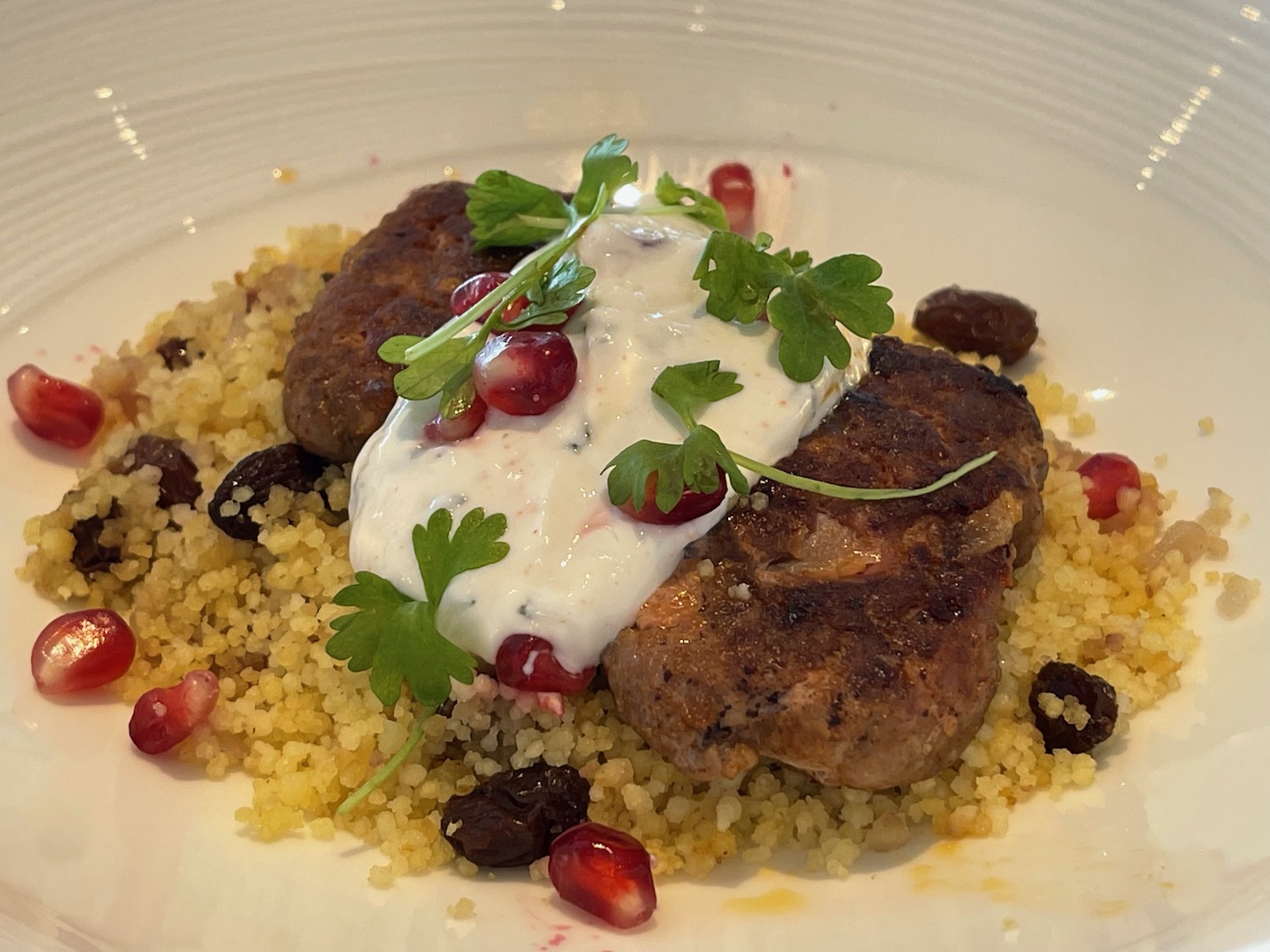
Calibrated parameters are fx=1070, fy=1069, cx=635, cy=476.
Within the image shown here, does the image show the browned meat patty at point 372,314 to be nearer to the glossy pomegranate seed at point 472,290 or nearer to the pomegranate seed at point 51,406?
the glossy pomegranate seed at point 472,290

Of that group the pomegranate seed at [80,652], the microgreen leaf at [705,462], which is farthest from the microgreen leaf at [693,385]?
the pomegranate seed at [80,652]

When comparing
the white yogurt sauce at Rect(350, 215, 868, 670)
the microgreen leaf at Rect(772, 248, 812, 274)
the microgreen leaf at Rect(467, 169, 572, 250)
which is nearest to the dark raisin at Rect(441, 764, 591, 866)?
the white yogurt sauce at Rect(350, 215, 868, 670)

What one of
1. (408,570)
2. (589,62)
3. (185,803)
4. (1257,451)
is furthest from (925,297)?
(185,803)

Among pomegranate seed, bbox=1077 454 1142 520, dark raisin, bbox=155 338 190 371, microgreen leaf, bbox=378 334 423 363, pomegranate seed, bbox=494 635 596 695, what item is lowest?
dark raisin, bbox=155 338 190 371

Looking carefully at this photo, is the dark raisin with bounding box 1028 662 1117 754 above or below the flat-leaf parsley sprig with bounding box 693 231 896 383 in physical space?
below

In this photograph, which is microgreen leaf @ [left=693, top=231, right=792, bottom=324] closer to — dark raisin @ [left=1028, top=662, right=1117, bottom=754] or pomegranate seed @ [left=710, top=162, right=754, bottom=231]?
dark raisin @ [left=1028, top=662, right=1117, bottom=754]

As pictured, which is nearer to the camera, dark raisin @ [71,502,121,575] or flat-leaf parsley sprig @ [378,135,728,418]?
flat-leaf parsley sprig @ [378,135,728,418]

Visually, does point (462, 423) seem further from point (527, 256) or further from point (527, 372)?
point (527, 256)
